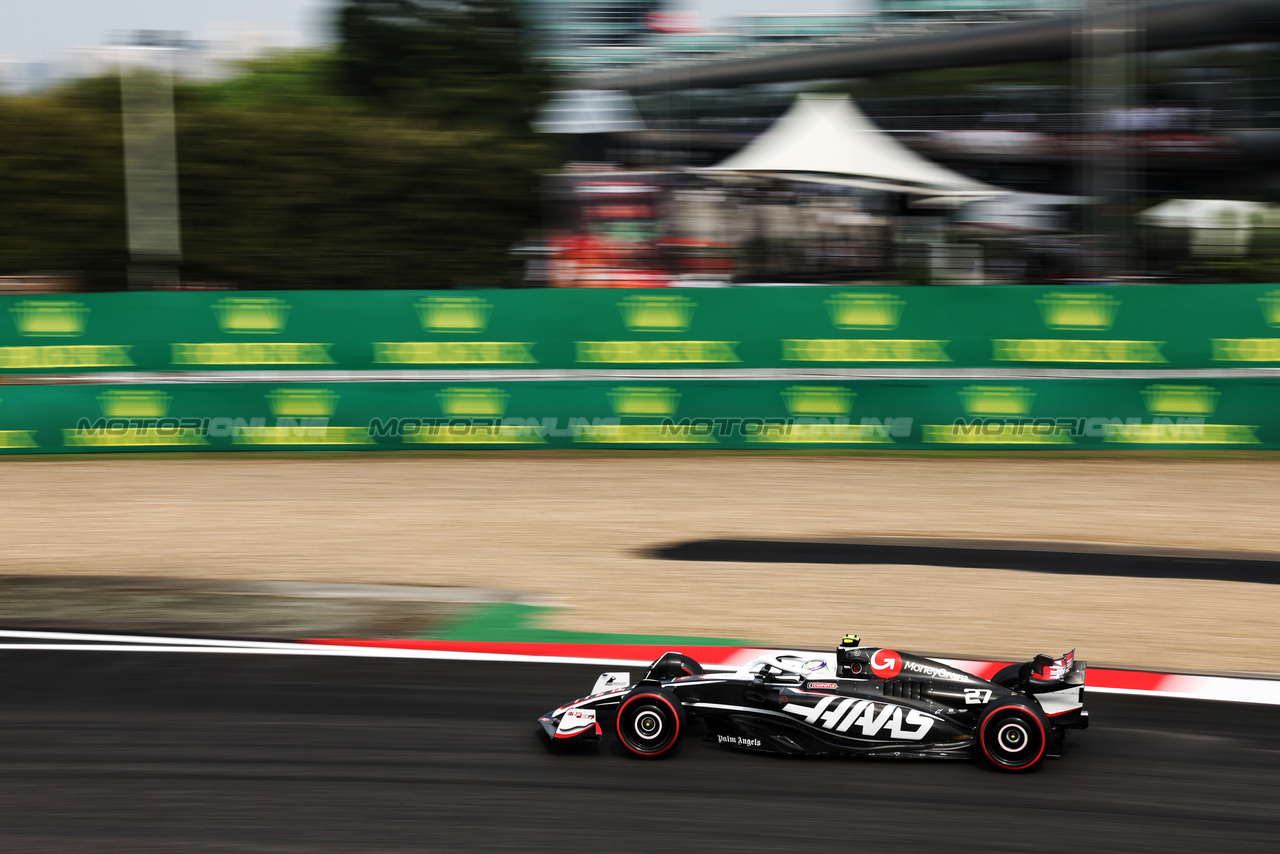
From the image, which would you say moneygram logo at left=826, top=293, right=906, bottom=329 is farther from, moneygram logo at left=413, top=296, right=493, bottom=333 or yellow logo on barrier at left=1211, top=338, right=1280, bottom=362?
moneygram logo at left=413, top=296, right=493, bottom=333

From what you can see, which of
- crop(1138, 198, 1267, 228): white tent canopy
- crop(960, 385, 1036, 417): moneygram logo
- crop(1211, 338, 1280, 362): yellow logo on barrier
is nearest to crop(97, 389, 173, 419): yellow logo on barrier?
crop(960, 385, 1036, 417): moneygram logo

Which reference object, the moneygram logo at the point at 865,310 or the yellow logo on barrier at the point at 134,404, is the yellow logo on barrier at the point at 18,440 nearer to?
the yellow logo on barrier at the point at 134,404

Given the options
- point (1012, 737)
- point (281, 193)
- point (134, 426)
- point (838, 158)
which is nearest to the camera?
point (1012, 737)

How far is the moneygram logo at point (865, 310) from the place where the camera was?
12766mm

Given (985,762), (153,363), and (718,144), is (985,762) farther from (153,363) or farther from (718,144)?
(718,144)

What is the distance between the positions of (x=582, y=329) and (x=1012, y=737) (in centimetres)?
865

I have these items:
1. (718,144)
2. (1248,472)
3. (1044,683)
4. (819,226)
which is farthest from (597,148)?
(1044,683)

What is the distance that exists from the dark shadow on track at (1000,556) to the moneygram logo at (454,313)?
4.59 m

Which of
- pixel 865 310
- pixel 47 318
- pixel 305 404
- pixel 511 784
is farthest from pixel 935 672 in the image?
pixel 47 318

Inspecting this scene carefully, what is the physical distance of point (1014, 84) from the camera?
32.9 metres

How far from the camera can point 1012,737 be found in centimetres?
495

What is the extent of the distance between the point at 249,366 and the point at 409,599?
236 inches

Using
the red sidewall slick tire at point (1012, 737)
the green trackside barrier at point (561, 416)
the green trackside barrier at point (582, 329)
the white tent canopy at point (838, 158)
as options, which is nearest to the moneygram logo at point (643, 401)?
the green trackside barrier at point (561, 416)

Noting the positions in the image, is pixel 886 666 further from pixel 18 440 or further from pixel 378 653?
pixel 18 440
